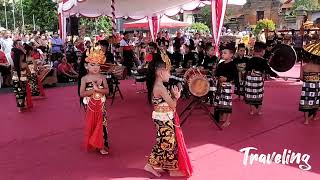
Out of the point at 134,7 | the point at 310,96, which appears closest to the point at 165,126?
the point at 310,96

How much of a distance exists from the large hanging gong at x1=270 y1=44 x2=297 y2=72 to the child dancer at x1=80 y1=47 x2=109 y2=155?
4.43m

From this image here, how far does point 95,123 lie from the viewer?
469 centimetres

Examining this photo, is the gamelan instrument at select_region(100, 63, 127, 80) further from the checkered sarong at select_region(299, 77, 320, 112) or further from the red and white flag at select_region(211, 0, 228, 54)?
the checkered sarong at select_region(299, 77, 320, 112)

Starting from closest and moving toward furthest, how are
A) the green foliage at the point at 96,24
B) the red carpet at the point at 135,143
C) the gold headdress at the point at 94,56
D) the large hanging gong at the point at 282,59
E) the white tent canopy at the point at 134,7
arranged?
the red carpet at the point at 135,143 → the gold headdress at the point at 94,56 → the large hanging gong at the point at 282,59 → the white tent canopy at the point at 134,7 → the green foliage at the point at 96,24

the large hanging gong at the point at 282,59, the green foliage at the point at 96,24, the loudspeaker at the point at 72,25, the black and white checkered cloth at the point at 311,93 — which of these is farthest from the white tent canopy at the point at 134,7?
the green foliage at the point at 96,24

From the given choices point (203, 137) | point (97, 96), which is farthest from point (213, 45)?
point (97, 96)

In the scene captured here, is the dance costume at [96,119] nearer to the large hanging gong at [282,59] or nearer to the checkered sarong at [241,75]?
the checkered sarong at [241,75]

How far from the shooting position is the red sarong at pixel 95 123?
15.2 ft

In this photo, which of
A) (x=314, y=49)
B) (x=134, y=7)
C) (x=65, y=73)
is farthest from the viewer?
(x=134, y=7)

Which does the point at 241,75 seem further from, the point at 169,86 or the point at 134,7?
the point at 134,7

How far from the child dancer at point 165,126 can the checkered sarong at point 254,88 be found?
3.09 metres

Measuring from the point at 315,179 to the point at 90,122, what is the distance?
2607mm

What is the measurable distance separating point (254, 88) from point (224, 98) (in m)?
0.97

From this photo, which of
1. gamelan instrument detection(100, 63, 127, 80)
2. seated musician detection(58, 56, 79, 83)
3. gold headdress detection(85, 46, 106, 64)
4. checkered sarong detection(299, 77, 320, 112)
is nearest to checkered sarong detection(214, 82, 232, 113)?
checkered sarong detection(299, 77, 320, 112)
